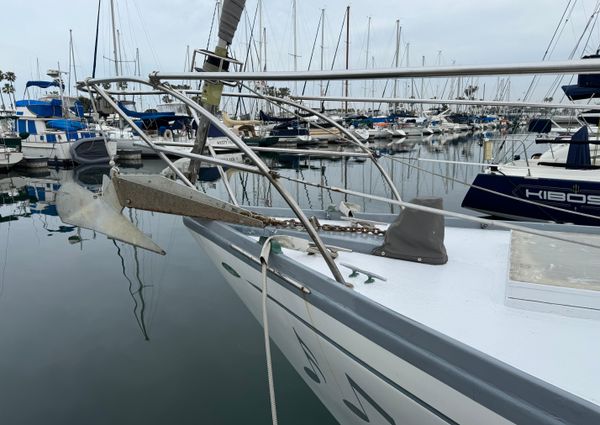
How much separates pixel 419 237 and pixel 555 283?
0.91m

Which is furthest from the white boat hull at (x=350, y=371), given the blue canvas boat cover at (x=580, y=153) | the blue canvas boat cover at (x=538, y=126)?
the blue canvas boat cover at (x=538, y=126)

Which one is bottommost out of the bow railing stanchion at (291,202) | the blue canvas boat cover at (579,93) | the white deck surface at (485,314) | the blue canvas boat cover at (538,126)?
the white deck surface at (485,314)

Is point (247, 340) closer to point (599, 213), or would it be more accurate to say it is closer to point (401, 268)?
point (401, 268)

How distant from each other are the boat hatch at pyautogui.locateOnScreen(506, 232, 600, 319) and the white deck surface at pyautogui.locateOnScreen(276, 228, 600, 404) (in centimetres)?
6

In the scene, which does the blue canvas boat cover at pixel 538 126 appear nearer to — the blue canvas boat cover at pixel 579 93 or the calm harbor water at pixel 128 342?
the blue canvas boat cover at pixel 579 93

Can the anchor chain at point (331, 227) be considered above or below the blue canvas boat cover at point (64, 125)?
below

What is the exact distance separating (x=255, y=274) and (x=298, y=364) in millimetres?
945

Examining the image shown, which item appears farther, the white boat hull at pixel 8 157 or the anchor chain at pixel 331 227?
the white boat hull at pixel 8 157

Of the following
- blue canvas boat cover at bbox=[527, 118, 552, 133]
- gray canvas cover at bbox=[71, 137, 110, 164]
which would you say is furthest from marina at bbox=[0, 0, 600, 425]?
gray canvas cover at bbox=[71, 137, 110, 164]

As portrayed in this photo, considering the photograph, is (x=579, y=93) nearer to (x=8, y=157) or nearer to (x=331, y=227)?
(x=331, y=227)

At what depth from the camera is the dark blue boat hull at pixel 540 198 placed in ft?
26.3

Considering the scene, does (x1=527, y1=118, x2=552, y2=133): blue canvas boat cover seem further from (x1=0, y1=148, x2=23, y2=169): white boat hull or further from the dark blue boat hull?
(x1=0, y1=148, x2=23, y2=169): white boat hull

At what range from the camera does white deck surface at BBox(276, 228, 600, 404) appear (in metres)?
1.78

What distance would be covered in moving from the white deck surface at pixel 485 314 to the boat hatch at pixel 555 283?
55 mm
